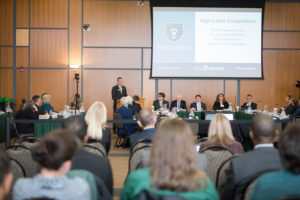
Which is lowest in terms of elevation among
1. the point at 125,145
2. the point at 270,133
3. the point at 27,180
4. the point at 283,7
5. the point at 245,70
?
the point at 125,145

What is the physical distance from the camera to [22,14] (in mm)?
10688

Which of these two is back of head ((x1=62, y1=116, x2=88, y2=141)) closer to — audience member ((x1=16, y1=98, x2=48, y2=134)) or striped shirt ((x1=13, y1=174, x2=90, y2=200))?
striped shirt ((x1=13, y1=174, x2=90, y2=200))

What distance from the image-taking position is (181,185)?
4.95 feet

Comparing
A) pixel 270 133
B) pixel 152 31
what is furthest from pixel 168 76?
pixel 270 133

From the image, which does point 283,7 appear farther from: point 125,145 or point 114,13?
point 125,145

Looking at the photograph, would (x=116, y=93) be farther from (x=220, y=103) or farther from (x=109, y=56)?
(x=220, y=103)

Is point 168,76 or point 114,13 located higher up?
point 114,13

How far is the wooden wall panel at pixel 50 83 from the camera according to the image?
35.4ft

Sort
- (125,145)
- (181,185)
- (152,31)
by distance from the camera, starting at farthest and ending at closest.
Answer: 1. (152,31)
2. (125,145)
3. (181,185)

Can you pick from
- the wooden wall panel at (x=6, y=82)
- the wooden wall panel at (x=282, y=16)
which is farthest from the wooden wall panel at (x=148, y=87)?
the wooden wall panel at (x=6, y=82)

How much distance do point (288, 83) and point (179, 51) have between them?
377cm

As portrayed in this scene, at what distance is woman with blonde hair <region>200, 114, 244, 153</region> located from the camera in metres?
3.15

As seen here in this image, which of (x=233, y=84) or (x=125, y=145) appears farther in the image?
(x=233, y=84)

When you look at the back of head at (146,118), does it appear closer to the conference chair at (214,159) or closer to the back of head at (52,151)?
the conference chair at (214,159)
